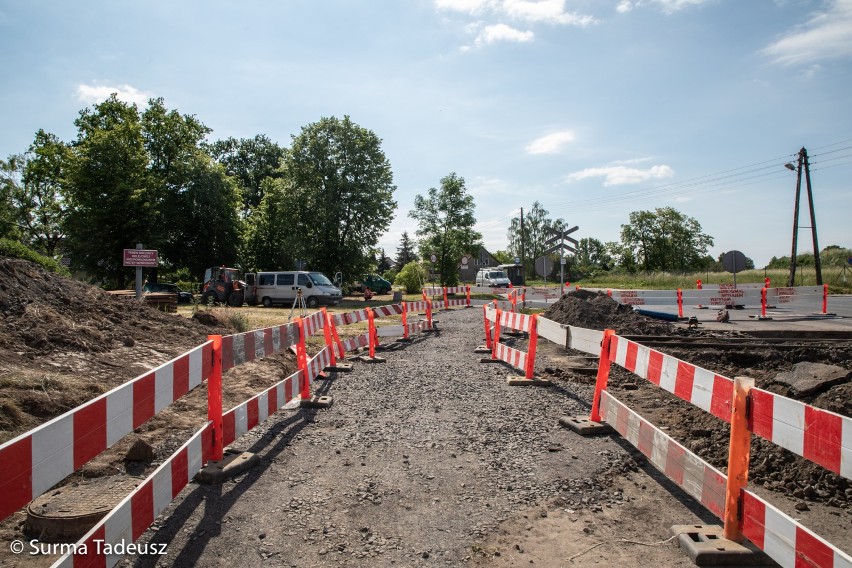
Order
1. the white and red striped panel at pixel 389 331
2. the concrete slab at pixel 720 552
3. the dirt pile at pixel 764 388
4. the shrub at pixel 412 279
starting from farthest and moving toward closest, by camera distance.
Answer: the shrub at pixel 412 279 → the white and red striped panel at pixel 389 331 → the dirt pile at pixel 764 388 → the concrete slab at pixel 720 552

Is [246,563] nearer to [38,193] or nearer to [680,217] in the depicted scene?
[38,193]

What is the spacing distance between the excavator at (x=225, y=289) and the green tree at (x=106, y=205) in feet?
22.6

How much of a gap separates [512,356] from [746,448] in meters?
6.74

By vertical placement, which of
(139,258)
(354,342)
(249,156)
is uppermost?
(249,156)

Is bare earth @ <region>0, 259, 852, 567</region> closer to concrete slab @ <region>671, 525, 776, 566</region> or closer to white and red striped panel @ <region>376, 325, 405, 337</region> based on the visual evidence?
concrete slab @ <region>671, 525, 776, 566</region>

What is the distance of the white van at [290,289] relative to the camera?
101 feet

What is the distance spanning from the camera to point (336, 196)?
4122 centimetres

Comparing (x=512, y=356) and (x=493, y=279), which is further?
(x=493, y=279)

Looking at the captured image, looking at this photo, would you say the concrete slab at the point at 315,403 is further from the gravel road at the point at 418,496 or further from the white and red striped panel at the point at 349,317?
the white and red striped panel at the point at 349,317

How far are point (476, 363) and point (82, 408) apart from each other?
8652 mm

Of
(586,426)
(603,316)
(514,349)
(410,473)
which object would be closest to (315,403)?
(410,473)

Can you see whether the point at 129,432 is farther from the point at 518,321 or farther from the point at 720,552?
the point at 518,321

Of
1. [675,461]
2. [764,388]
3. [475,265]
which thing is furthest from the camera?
[475,265]

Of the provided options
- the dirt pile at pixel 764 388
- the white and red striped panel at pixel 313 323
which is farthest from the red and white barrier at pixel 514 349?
the white and red striped panel at pixel 313 323
